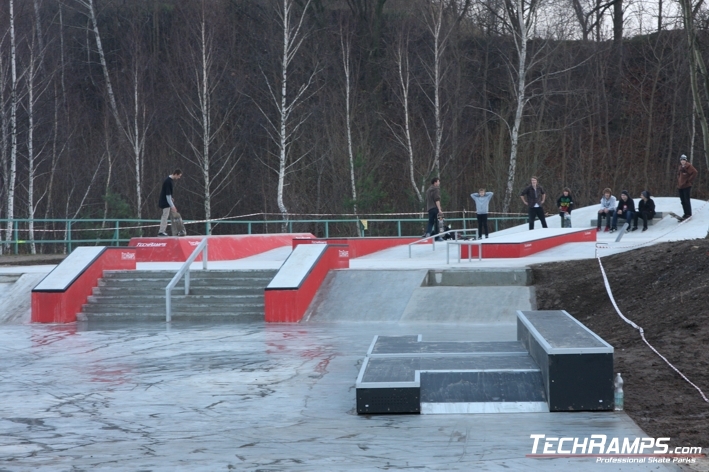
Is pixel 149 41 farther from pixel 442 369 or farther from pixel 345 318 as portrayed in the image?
pixel 442 369

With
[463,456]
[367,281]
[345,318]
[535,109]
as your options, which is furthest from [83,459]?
[535,109]

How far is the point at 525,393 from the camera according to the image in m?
7.46

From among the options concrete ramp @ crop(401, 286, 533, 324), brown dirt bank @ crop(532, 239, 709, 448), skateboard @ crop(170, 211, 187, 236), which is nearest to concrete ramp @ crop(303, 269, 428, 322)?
concrete ramp @ crop(401, 286, 533, 324)

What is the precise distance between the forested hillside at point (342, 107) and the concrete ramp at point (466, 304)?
19.8m

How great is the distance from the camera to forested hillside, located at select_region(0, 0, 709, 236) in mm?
38594

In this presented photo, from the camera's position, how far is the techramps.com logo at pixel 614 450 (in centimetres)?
558

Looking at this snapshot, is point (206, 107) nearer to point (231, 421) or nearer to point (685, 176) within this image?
point (685, 176)

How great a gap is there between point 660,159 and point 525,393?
128 ft

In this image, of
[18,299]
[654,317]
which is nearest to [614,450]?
[654,317]

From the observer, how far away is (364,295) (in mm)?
16578

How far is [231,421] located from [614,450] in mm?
2944

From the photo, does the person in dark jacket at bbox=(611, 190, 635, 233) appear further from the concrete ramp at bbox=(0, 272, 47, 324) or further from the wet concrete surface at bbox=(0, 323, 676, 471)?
the wet concrete surface at bbox=(0, 323, 676, 471)

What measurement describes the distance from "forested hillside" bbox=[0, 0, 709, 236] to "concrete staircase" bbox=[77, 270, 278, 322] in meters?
18.4

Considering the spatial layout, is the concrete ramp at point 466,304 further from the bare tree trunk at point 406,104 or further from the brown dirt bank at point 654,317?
the bare tree trunk at point 406,104
